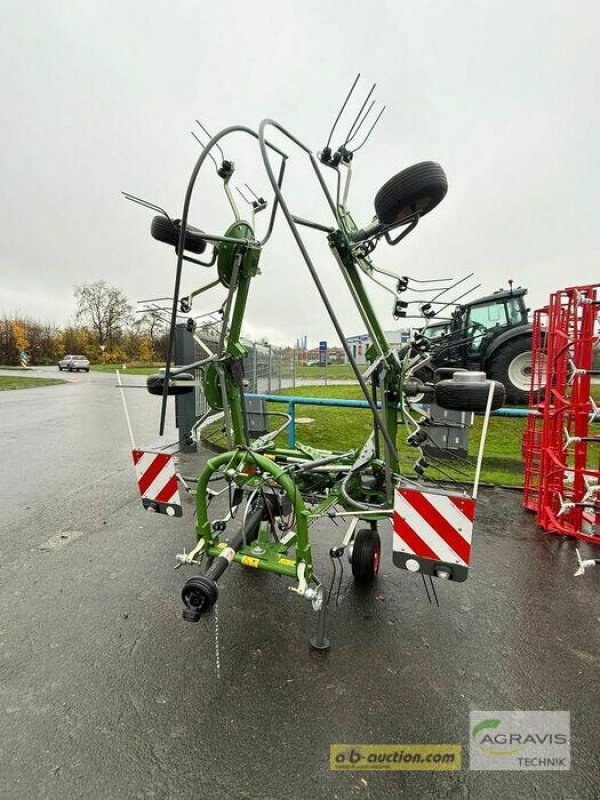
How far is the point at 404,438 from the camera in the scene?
698 cm

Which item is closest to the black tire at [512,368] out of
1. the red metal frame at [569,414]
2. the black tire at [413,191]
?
the red metal frame at [569,414]

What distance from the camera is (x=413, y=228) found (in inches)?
86.3

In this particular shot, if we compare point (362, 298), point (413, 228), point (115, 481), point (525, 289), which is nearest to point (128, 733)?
point (362, 298)

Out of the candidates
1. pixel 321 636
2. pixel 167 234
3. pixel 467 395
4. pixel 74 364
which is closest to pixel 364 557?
pixel 321 636

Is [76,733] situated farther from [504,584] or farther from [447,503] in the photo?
[504,584]

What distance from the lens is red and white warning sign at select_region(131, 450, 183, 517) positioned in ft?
8.88

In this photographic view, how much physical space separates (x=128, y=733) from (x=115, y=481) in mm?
4033

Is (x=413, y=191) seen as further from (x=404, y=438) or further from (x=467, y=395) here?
(x=404, y=438)

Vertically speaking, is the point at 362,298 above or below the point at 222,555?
above

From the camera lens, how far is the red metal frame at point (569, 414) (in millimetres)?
3471

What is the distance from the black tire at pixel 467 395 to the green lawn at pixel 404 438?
304 centimetres

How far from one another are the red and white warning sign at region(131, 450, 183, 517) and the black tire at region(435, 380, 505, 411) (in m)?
1.82

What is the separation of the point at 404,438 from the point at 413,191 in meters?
5.46

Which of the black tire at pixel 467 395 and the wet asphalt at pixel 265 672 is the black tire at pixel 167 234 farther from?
the wet asphalt at pixel 265 672
